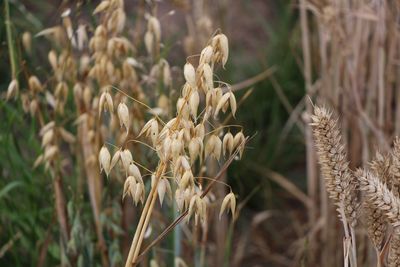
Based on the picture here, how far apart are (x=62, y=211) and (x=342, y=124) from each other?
1.03 metres

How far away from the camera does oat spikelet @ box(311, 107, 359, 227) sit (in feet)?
5.08

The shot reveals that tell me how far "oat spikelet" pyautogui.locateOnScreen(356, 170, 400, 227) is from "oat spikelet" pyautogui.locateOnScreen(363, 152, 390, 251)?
7 centimetres

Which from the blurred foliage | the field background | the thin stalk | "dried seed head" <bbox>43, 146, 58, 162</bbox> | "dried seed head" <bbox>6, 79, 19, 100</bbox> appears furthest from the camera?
the blurred foliage

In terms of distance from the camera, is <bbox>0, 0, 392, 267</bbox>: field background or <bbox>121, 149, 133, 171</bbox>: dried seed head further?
<bbox>0, 0, 392, 267</bbox>: field background

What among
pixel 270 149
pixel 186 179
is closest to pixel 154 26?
pixel 186 179

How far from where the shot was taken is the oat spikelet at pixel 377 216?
1.61 m

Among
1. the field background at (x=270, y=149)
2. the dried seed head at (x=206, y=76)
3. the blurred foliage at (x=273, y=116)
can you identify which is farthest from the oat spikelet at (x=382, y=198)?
the blurred foliage at (x=273, y=116)

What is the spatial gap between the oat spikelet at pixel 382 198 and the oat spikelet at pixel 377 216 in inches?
2.8

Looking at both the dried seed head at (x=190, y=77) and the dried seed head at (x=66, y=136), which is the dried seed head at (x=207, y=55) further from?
the dried seed head at (x=66, y=136)

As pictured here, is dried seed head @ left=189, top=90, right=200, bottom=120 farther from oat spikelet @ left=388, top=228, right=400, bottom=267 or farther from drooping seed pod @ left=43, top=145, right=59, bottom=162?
drooping seed pod @ left=43, top=145, right=59, bottom=162

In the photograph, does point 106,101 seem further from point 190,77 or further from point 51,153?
point 51,153

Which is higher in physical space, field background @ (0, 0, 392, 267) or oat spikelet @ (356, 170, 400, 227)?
oat spikelet @ (356, 170, 400, 227)

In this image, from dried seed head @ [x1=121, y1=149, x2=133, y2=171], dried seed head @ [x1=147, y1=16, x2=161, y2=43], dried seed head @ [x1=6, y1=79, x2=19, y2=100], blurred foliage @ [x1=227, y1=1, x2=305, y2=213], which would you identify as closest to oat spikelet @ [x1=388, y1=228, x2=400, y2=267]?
dried seed head @ [x1=121, y1=149, x2=133, y2=171]

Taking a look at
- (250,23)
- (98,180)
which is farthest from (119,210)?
(250,23)
